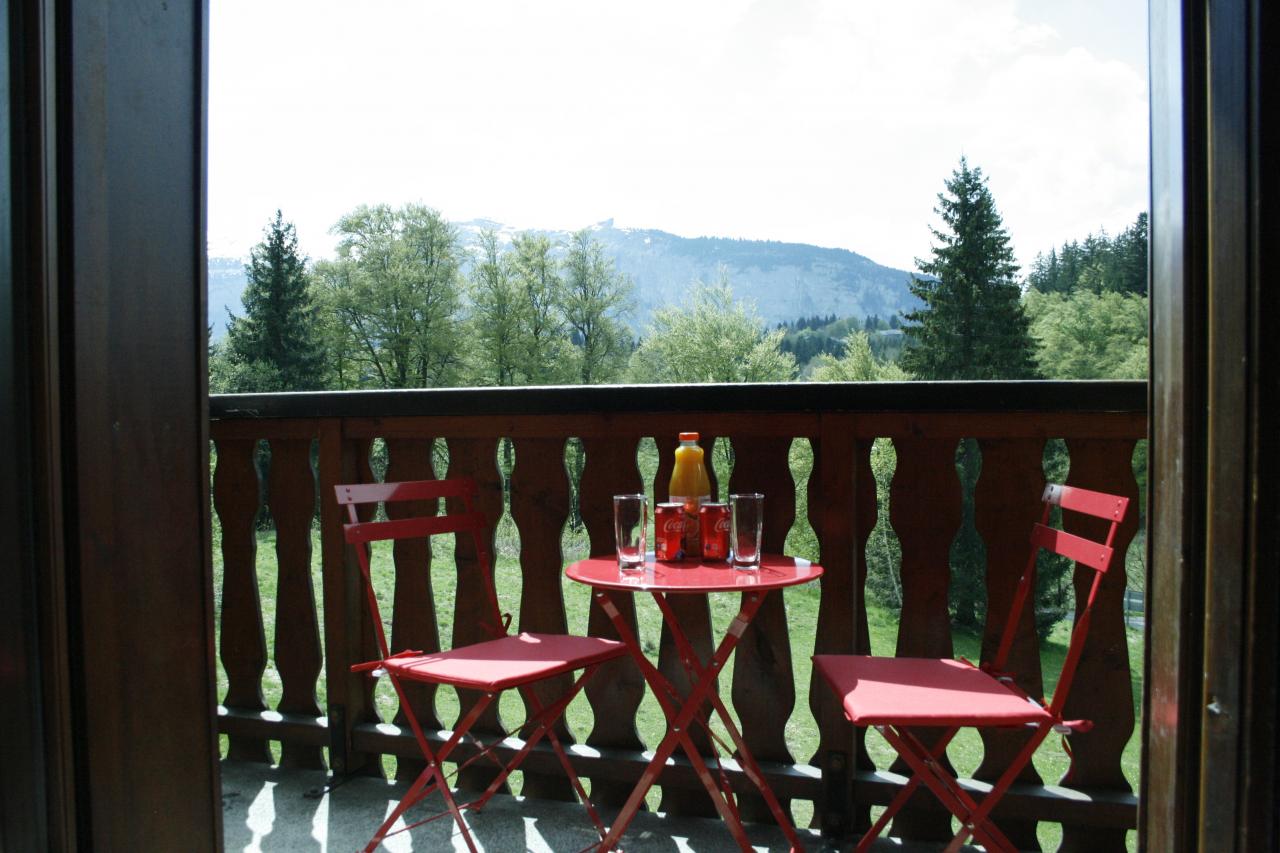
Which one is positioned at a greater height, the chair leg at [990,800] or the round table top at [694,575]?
the round table top at [694,575]

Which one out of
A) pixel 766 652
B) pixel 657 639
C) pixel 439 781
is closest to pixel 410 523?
pixel 439 781

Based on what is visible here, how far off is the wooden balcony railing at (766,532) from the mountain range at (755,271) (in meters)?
46.7

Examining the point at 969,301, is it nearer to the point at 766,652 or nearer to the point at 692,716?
the point at 766,652

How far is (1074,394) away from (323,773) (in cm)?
233

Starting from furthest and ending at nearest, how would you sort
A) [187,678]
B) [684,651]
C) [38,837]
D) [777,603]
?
[777,603], [684,651], [187,678], [38,837]

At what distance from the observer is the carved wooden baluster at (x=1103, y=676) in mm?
2195

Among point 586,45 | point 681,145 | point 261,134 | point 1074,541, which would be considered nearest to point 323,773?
point 1074,541

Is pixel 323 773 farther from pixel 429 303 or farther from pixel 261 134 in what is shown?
pixel 261 134

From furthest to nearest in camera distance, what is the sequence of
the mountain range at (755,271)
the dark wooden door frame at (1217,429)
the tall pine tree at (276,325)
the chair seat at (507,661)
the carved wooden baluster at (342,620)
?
the mountain range at (755,271) < the tall pine tree at (276,325) < the carved wooden baluster at (342,620) < the chair seat at (507,661) < the dark wooden door frame at (1217,429)

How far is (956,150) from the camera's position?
46.6m

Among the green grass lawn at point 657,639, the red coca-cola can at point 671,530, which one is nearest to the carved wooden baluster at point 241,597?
the red coca-cola can at point 671,530

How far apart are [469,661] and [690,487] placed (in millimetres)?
656

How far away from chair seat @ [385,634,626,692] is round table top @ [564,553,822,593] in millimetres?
203

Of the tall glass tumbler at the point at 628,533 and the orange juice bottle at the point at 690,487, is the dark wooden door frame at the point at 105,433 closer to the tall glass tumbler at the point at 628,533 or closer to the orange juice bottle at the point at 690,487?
the tall glass tumbler at the point at 628,533
